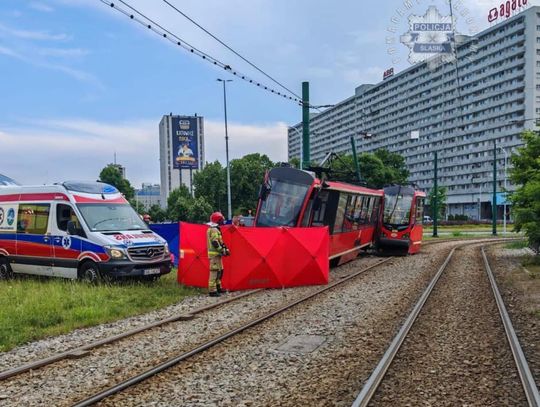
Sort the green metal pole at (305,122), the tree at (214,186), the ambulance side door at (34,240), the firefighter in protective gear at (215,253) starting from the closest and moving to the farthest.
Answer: the firefighter in protective gear at (215,253) → the ambulance side door at (34,240) → the green metal pole at (305,122) → the tree at (214,186)

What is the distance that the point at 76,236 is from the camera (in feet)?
43.3

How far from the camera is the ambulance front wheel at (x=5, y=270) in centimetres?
1504

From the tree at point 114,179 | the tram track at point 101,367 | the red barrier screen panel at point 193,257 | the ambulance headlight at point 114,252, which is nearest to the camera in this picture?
the tram track at point 101,367

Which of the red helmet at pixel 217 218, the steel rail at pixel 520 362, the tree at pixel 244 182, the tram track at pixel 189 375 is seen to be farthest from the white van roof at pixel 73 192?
the tree at pixel 244 182

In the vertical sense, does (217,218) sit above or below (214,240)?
above

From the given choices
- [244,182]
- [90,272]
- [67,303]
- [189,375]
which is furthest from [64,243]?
[244,182]

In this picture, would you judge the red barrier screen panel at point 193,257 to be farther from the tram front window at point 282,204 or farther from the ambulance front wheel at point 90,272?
the tram front window at point 282,204

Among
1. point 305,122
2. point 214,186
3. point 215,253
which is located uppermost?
point 305,122

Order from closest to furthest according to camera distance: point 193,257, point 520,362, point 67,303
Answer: point 520,362, point 67,303, point 193,257

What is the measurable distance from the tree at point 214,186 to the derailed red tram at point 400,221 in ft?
177

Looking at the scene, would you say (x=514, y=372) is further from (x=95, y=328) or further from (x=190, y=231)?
(x=190, y=231)

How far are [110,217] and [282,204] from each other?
527 centimetres

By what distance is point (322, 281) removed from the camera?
45.9ft

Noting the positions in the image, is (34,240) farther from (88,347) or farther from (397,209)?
(397,209)
